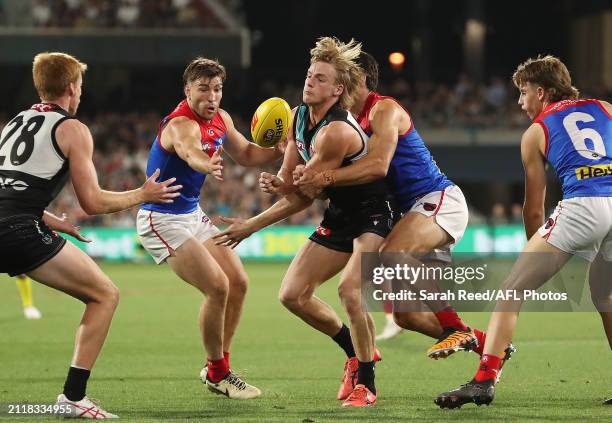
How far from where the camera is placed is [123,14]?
31.5m

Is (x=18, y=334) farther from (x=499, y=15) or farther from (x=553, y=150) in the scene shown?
(x=499, y=15)

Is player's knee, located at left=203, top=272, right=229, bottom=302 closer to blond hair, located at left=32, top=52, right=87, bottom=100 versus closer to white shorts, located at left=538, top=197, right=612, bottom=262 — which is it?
blond hair, located at left=32, top=52, right=87, bottom=100

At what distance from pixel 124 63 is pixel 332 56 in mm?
24390

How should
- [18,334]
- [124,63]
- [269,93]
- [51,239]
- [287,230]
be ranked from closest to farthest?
[51,239], [18,334], [287,230], [124,63], [269,93]

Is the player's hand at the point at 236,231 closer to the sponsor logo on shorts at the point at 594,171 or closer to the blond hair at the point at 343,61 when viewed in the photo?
the blond hair at the point at 343,61

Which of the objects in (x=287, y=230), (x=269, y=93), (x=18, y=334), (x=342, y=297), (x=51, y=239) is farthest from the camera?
(x=269, y=93)

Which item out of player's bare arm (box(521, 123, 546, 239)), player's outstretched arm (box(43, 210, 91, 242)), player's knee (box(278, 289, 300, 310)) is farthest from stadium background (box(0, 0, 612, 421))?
player's bare arm (box(521, 123, 546, 239))

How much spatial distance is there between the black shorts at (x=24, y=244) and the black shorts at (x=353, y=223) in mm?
2081

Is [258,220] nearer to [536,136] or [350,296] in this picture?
[350,296]

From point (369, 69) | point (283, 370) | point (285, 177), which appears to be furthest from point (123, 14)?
point (285, 177)

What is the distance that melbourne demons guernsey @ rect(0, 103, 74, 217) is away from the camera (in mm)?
7027

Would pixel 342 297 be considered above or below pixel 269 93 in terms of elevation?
above

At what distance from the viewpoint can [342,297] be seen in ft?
25.5

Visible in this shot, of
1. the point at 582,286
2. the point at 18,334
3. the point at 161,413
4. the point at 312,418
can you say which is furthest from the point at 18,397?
the point at 18,334
